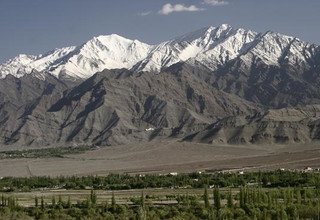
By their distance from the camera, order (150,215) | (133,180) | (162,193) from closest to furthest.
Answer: (150,215)
(162,193)
(133,180)

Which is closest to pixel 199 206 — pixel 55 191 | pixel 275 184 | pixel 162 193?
pixel 162 193

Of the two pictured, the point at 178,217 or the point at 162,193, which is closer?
the point at 178,217

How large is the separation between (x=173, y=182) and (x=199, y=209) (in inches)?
2470

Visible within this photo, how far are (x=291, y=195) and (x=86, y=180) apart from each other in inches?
3261

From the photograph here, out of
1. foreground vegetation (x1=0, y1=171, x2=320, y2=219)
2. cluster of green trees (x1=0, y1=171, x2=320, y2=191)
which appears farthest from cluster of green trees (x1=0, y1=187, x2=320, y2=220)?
cluster of green trees (x1=0, y1=171, x2=320, y2=191)

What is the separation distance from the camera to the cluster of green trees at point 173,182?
14900 centimetres

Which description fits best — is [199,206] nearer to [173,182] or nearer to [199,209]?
[199,209]

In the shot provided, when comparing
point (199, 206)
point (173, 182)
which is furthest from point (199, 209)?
point (173, 182)

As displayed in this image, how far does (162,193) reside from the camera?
140500 millimetres

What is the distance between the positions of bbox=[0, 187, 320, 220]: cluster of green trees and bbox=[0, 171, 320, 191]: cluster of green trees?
1204 inches

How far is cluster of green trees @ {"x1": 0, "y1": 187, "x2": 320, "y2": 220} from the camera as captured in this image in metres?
90.1

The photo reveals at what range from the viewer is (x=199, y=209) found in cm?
10175

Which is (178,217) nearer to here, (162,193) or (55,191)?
(162,193)

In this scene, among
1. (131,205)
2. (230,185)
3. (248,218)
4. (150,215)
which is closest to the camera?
(248,218)
